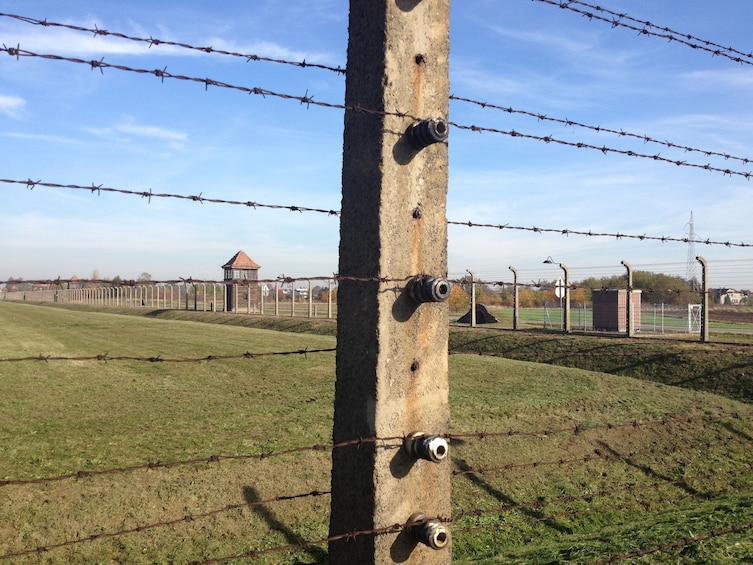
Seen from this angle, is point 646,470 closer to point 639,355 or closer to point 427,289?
point 639,355

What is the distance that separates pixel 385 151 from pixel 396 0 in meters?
0.92

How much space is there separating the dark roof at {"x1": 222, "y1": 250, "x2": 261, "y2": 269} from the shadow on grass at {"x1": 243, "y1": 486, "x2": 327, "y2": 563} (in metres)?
51.7

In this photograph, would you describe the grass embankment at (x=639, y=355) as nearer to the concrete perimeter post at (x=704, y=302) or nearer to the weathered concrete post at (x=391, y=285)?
the concrete perimeter post at (x=704, y=302)

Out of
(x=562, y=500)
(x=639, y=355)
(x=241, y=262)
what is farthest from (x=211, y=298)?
(x=562, y=500)

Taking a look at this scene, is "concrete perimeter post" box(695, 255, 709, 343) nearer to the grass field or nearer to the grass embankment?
the grass embankment

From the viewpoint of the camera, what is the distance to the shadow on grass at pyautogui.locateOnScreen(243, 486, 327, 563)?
7.25 m

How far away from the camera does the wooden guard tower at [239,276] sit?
5269 cm

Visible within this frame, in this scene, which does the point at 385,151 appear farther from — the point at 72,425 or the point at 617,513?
the point at 72,425

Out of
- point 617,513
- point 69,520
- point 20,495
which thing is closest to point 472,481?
point 617,513

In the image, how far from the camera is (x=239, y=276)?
61.1 metres

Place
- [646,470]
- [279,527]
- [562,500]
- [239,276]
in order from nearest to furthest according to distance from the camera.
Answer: [562,500] → [279,527] → [646,470] → [239,276]

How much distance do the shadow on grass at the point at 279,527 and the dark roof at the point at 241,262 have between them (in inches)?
2036

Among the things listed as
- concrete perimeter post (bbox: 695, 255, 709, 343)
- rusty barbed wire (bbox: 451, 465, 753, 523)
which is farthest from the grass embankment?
rusty barbed wire (bbox: 451, 465, 753, 523)

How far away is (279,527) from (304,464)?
1597 millimetres
